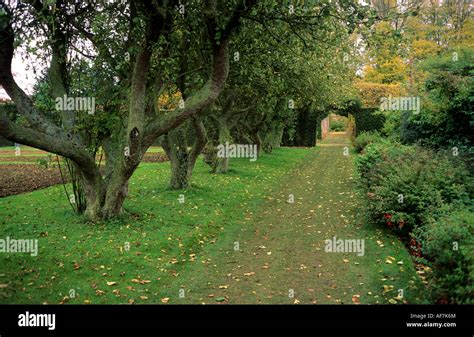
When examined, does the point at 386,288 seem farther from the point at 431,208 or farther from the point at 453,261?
the point at 431,208

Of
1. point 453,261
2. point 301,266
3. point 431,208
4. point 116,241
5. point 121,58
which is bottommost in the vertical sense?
point 301,266

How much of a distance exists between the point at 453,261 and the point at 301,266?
10.00ft

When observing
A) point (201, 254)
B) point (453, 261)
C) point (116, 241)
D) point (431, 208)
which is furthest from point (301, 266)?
point (116, 241)

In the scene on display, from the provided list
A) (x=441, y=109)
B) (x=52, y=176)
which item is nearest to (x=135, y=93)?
(x=441, y=109)

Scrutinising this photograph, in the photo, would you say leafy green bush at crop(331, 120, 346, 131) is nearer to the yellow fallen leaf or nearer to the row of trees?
the row of trees

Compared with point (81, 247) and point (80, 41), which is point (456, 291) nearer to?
point (81, 247)

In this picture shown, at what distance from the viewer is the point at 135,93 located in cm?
1016

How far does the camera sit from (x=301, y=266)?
27.5 ft

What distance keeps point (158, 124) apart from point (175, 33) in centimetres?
311

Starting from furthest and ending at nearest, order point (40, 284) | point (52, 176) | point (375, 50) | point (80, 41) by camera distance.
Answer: point (52, 176) → point (80, 41) → point (375, 50) → point (40, 284)

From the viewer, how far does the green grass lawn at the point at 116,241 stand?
702cm

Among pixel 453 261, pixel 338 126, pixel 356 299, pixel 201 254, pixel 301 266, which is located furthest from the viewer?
pixel 338 126

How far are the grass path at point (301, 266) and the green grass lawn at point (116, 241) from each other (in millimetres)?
567
